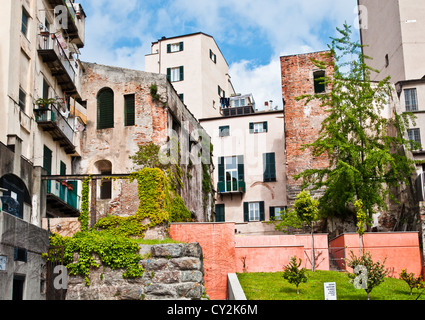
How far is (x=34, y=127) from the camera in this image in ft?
88.1

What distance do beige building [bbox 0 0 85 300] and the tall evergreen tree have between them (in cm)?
1401

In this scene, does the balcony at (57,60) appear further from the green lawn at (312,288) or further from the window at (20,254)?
the green lawn at (312,288)

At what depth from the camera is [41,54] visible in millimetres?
27906

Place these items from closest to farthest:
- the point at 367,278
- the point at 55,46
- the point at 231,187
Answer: the point at 367,278
the point at 55,46
the point at 231,187

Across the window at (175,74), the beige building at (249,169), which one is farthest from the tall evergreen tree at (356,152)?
the window at (175,74)

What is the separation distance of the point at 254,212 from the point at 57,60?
21.3m

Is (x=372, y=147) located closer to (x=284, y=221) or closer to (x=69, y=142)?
(x=284, y=221)

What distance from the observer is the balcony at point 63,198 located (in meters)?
26.4

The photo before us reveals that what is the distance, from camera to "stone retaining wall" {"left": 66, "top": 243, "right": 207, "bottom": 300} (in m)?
23.1

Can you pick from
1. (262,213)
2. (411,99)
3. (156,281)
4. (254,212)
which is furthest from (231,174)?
(156,281)

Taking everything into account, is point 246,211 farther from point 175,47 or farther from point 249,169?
point 175,47

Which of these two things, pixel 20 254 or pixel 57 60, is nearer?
pixel 20 254
